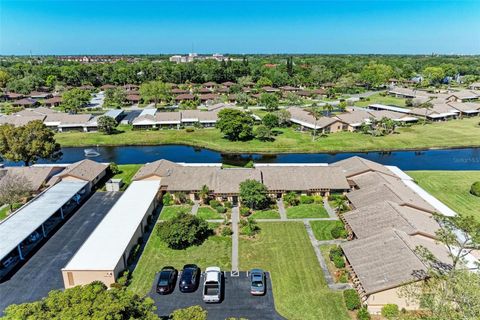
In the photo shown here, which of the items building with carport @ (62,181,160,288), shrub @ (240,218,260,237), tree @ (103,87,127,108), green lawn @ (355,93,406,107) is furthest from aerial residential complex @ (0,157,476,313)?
green lawn @ (355,93,406,107)

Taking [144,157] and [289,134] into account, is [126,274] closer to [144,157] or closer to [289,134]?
[144,157]

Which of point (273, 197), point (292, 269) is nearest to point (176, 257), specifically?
point (292, 269)

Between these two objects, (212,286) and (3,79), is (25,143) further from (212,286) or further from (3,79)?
(3,79)

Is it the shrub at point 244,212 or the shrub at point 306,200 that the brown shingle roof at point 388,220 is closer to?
the shrub at point 306,200

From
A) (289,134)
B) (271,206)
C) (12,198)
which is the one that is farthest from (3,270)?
(289,134)

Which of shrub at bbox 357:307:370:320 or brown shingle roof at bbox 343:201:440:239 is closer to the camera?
shrub at bbox 357:307:370:320

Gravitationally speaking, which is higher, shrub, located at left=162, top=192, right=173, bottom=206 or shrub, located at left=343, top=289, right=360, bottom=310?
shrub, located at left=162, top=192, right=173, bottom=206

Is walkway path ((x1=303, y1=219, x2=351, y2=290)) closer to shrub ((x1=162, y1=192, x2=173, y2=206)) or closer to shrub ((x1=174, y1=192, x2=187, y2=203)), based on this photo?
shrub ((x1=174, y1=192, x2=187, y2=203))
